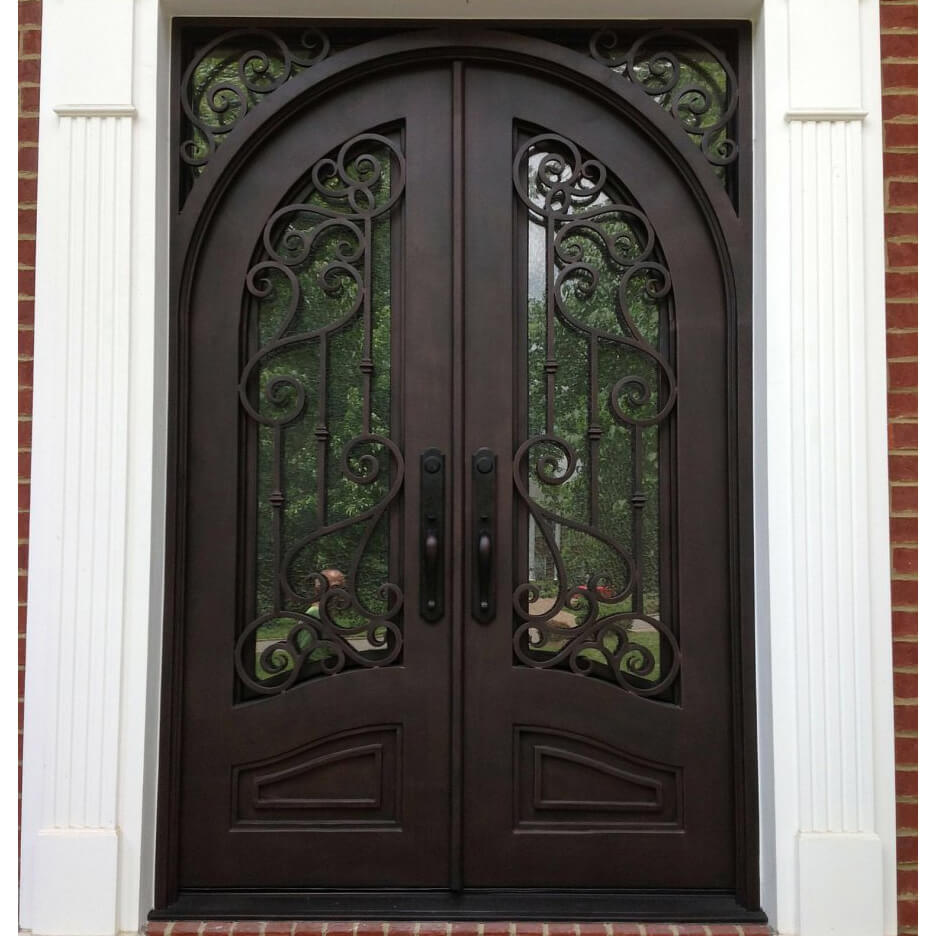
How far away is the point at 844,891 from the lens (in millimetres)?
2193

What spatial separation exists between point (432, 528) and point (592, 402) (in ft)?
1.95

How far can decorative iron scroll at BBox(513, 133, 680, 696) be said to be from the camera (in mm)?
2402

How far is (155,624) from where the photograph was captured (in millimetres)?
2330

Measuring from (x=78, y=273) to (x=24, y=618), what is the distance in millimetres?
982

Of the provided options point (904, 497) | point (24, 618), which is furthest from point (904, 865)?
point (24, 618)

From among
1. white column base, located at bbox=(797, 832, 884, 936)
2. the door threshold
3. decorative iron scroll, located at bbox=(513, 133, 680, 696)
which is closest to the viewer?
white column base, located at bbox=(797, 832, 884, 936)

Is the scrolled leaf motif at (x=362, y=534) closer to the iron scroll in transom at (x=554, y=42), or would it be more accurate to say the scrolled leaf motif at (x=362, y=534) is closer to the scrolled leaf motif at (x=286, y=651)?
the scrolled leaf motif at (x=286, y=651)

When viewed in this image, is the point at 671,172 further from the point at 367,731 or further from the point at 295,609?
the point at 367,731

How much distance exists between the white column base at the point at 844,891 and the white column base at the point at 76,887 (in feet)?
6.05

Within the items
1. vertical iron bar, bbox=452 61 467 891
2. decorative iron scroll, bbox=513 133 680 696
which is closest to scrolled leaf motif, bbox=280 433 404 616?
vertical iron bar, bbox=452 61 467 891

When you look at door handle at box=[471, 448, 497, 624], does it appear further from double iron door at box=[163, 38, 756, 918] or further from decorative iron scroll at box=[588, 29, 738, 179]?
decorative iron scroll at box=[588, 29, 738, 179]

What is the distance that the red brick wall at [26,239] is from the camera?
7.70ft

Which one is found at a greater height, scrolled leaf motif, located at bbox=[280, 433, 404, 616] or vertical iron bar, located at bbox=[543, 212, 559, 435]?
vertical iron bar, located at bbox=[543, 212, 559, 435]

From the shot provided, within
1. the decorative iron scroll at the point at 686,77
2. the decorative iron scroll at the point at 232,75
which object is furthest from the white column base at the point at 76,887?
the decorative iron scroll at the point at 686,77
